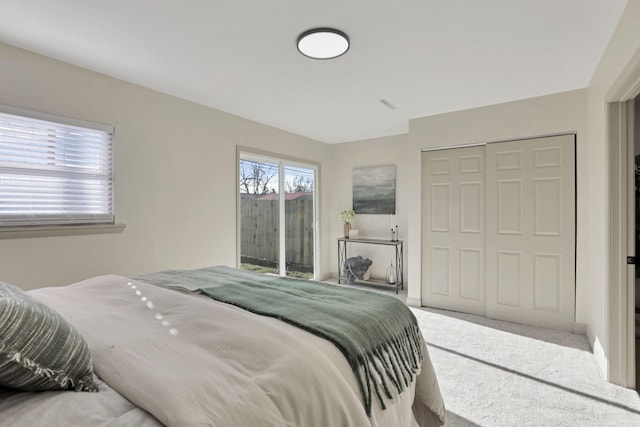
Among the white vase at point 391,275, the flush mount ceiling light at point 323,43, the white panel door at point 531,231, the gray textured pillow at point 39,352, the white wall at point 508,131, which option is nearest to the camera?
the gray textured pillow at point 39,352

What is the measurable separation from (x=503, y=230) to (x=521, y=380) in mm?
1714

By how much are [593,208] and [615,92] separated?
1.15 meters

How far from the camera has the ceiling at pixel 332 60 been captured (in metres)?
1.87

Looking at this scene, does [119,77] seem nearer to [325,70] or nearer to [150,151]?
[150,151]

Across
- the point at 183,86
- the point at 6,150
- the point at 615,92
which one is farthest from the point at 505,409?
the point at 6,150

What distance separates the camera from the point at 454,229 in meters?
3.91

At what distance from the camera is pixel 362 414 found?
3.50ft

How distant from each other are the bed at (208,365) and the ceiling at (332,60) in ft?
5.42

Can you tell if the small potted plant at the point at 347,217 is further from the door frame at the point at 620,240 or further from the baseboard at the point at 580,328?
the door frame at the point at 620,240

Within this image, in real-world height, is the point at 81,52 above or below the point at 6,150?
above

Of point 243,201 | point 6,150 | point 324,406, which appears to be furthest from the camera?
point 243,201

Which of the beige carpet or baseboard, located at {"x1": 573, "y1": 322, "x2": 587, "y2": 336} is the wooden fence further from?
baseboard, located at {"x1": 573, "y1": 322, "x2": 587, "y2": 336}

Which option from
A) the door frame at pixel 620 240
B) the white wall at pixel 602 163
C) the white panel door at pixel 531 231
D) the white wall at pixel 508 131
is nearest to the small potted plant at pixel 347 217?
the white wall at pixel 508 131

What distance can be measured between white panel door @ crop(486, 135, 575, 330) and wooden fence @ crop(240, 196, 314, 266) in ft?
8.91
